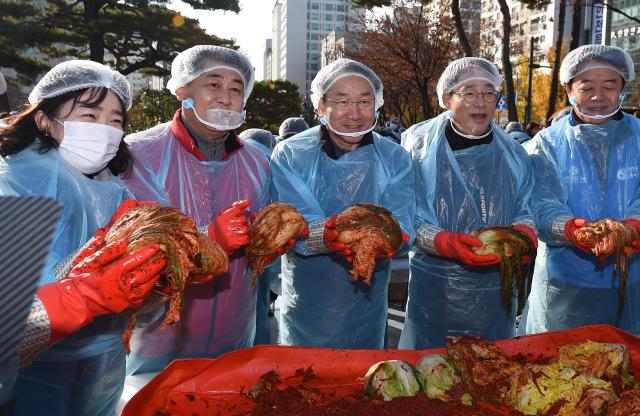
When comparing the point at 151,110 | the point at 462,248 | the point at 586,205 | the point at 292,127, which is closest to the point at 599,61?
the point at 586,205

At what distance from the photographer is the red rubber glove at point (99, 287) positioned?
Answer: 5.17ft

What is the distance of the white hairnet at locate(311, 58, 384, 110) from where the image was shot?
125 inches

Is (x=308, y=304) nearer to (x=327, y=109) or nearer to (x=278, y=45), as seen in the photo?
(x=327, y=109)

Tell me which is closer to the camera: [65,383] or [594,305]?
[65,383]

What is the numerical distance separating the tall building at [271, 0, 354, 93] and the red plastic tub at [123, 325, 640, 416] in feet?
392

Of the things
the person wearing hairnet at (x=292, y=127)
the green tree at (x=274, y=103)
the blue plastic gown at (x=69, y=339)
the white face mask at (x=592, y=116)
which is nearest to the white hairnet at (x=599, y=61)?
the white face mask at (x=592, y=116)

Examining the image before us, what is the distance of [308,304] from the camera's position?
3164 millimetres

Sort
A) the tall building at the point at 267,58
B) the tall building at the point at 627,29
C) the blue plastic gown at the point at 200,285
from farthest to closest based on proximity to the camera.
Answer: the tall building at the point at 267,58, the tall building at the point at 627,29, the blue plastic gown at the point at 200,285

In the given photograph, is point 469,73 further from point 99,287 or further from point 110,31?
point 110,31

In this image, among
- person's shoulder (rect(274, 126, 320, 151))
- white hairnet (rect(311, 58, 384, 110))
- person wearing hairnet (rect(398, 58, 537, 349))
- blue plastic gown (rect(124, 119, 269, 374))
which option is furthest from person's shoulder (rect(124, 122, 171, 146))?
person wearing hairnet (rect(398, 58, 537, 349))

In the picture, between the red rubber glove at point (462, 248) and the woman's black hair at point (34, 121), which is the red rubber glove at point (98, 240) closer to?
the woman's black hair at point (34, 121)

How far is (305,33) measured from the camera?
123188 mm

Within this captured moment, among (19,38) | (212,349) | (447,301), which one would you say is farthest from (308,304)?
(19,38)

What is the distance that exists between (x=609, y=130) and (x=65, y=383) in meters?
3.26
